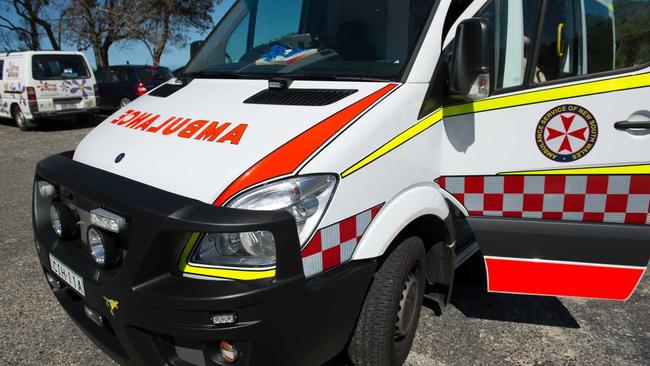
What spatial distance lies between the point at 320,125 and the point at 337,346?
92 cm

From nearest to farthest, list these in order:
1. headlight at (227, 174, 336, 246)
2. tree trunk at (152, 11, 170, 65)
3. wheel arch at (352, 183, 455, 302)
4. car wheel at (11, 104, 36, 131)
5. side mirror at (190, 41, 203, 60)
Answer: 1. headlight at (227, 174, 336, 246)
2. wheel arch at (352, 183, 455, 302)
3. side mirror at (190, 41, 203, 60)
4. car wheel at (11, 104, 36, 131)
5. tree trunk at (152, 11, 170, 65)

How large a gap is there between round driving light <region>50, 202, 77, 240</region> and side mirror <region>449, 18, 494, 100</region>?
190cm

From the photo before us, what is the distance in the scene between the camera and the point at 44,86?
11.3 metres

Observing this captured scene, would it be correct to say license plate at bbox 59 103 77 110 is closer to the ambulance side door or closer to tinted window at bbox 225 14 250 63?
tinted window at bbox 225 14 250 63

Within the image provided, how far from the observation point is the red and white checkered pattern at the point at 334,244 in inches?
74.0

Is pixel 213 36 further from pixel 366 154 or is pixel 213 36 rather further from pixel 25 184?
pixel 25 184

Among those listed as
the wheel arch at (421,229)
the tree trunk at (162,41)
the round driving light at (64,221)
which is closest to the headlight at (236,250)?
the wheel arch at (421,229)

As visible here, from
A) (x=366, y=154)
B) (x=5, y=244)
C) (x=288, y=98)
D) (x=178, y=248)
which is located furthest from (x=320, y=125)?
(x=5, y=244)

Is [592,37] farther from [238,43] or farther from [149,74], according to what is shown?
[149,74]

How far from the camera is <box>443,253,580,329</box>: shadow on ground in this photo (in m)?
3.15

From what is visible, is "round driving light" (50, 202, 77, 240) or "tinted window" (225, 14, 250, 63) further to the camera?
"tinted window" (225, 14, 250, 63)

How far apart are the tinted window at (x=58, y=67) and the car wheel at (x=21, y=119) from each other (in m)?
1.19

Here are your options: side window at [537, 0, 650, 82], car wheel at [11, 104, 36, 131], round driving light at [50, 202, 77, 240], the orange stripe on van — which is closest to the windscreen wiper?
the orange stripe on van

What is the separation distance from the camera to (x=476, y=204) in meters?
2.61
